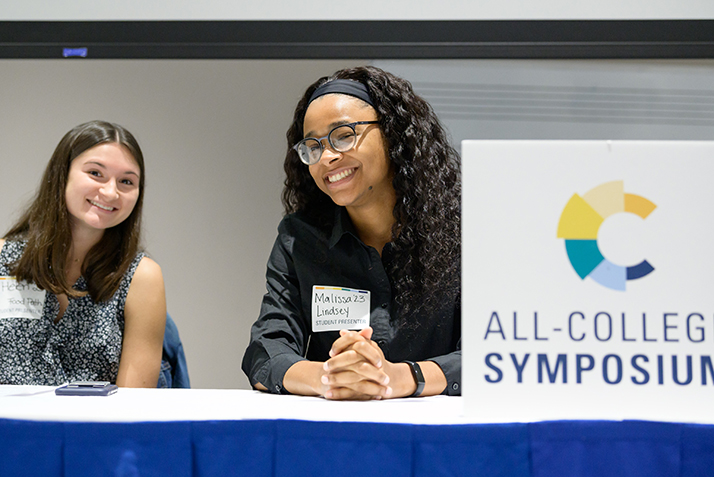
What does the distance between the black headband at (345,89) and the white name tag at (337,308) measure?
53cm

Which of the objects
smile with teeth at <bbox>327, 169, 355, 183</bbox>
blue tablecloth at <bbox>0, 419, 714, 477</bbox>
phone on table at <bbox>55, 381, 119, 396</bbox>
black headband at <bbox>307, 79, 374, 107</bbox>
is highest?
black headband at <bbox>307, 79, 374, 107</bbox>

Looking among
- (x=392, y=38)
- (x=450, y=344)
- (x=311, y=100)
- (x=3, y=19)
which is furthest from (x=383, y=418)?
(x=3, y=19)

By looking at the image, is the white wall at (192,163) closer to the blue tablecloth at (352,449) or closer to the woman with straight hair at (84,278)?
the woman with straight hair at (84,278)

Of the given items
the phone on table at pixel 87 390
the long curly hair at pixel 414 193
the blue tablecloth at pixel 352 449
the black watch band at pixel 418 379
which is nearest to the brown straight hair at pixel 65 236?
the long curly hair at pixel 414 193

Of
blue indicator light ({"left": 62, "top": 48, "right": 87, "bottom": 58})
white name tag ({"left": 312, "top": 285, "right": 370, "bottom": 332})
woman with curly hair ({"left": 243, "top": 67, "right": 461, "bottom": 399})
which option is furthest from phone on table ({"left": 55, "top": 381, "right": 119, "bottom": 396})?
blue indicator light ({"left": 62, "top": 48, "right": 87, "bottom": 58})

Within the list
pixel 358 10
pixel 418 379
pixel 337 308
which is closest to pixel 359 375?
pixel 418 379

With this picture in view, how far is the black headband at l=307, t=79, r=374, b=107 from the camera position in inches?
55.9

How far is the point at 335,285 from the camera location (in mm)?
1373

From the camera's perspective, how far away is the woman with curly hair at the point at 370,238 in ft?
4.37

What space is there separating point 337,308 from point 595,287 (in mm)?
716

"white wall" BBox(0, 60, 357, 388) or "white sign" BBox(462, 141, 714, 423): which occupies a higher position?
"white wall" BBox(0, 60, 357, 388)

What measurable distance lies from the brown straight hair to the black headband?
0.76 metres

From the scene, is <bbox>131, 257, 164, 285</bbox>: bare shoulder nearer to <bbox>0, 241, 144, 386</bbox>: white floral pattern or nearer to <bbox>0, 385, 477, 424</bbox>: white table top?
<bbox>0, 241, 144, 386</bbox>: white floral pattern

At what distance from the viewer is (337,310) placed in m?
1.30
